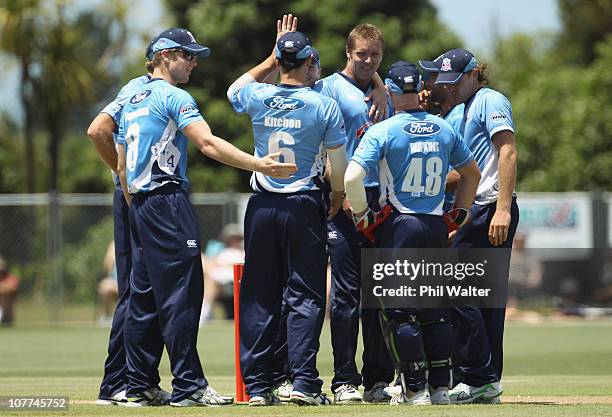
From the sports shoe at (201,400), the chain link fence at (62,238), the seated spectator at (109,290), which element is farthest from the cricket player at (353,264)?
the chain link fence at (62,238)

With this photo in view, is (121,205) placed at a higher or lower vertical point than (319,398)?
higher

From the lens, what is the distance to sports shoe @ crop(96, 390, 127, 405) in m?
9.13

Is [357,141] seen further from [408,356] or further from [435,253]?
[408,356]

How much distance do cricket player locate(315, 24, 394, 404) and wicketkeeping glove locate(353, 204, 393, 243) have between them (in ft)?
1.31

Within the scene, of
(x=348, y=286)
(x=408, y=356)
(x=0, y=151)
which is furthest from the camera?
(x=0, y=151)

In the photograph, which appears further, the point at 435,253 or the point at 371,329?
the point at 371,329

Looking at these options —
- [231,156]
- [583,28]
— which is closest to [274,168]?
[231,156]

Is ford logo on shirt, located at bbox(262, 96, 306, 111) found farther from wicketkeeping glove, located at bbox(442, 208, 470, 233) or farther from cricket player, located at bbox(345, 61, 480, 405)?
wicketkeeping glove, located at bbox(442, 208, 470, 233)

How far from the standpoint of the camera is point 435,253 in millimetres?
8914

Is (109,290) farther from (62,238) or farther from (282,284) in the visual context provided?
(282,284)

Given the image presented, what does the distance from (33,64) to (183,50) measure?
26.9 meters

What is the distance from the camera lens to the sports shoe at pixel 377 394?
31.1 ft

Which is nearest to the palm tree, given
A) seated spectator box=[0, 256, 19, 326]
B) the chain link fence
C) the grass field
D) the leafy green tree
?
the chain link fence

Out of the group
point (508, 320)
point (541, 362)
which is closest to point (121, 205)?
point (541, 362)
